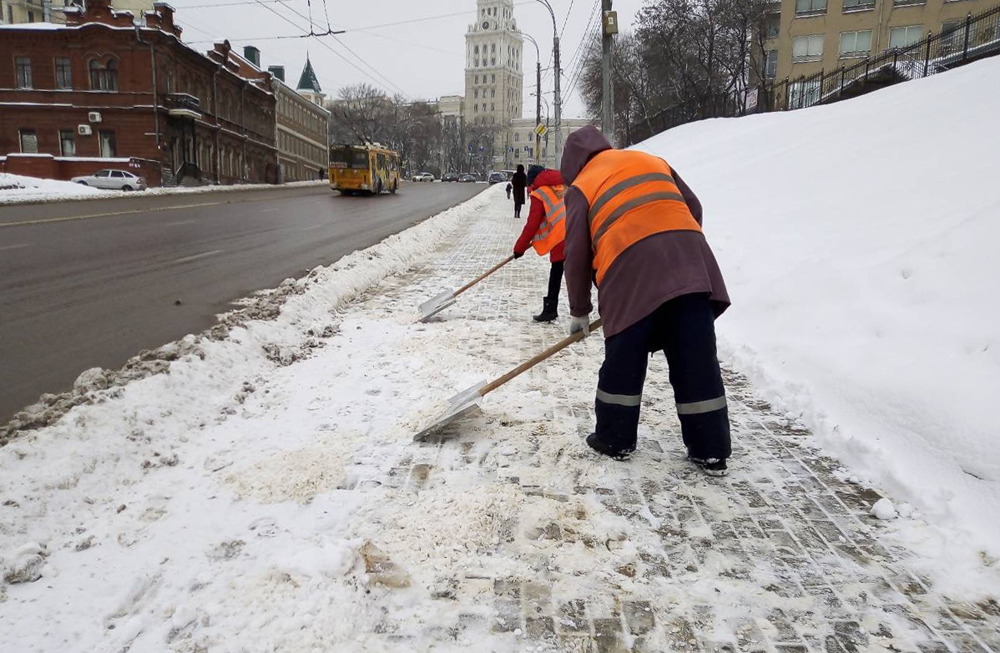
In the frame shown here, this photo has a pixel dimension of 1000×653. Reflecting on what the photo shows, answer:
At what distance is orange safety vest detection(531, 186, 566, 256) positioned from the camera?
6.87 meters

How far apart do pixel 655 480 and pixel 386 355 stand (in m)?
2.78

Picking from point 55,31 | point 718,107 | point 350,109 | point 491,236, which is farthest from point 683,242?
point 350,109

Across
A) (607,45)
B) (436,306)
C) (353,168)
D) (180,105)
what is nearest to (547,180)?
(436,306)

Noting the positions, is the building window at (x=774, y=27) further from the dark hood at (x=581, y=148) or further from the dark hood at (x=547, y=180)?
the dark hood at (x=581, y=148)

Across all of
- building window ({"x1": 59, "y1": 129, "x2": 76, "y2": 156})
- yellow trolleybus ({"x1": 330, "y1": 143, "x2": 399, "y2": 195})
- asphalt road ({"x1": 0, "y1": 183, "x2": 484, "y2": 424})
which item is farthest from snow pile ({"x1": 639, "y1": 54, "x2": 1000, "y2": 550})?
building window ({"x1": 59, "y1": 129, "x2": 76, "y2": 156})

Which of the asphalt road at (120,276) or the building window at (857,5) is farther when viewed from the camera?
the building window at (857,5)

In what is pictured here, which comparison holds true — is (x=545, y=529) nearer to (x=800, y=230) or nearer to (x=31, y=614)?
(x=31, y=614)

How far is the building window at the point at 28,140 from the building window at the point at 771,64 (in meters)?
48.7

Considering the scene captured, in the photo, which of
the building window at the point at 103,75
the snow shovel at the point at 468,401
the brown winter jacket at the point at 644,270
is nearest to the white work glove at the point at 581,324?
Result: the snow shovel at the point at 468,401

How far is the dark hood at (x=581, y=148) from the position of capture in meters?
3.88

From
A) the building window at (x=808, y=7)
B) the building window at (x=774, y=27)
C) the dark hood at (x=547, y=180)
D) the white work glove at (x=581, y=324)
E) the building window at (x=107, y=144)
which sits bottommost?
the white work glove at (x=581, y=324)

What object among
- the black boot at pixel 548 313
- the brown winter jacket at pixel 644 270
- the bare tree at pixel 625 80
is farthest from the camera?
the bare tree at pixel 625 80

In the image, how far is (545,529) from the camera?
2.89 m

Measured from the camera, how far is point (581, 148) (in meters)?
3.90
